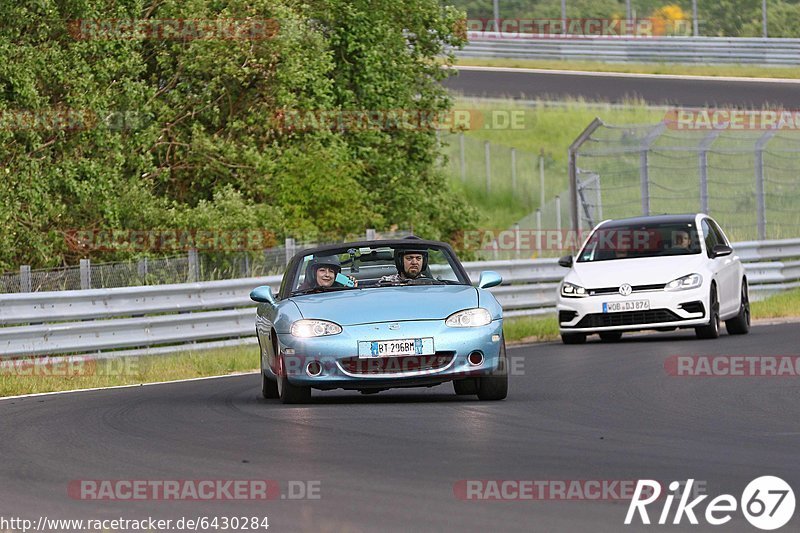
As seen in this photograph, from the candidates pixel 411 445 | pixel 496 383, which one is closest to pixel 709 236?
pixel 496 383

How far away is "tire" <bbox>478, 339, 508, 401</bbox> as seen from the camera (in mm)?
12953

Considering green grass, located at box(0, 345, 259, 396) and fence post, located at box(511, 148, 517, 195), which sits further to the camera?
fence post, located at box(511, 148, 517, 195)

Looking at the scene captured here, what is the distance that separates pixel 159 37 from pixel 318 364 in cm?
1635

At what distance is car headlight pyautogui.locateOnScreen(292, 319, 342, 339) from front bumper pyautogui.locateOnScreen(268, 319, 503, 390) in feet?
0.18

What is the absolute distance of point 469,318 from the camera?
12758 millimetres

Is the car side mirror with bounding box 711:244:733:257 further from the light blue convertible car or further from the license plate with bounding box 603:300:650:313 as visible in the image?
the light blue convertible car

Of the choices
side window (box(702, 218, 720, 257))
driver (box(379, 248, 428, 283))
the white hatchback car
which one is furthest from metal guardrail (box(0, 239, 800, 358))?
driver (box(379, 248, 428, 283))

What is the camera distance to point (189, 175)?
2942 centimetres

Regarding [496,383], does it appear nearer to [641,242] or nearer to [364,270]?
[364,270]

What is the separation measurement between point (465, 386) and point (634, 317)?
21.7 ft

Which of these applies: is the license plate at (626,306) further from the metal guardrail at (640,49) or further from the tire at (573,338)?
the metal guardrail at (640,49)

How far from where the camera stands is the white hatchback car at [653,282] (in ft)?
64.7

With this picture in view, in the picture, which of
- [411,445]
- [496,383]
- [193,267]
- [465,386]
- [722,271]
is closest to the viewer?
[411,445]

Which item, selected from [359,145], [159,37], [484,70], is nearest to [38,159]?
[159,37]
